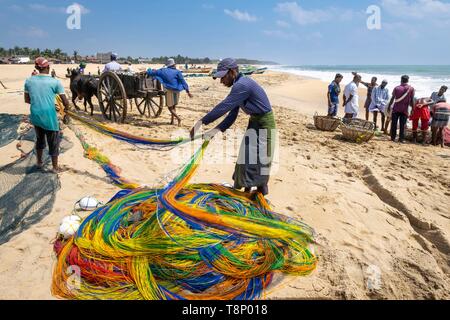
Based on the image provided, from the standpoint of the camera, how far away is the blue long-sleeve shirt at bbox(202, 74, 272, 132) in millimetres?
2961

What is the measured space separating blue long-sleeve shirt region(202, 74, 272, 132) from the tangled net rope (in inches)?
18.5

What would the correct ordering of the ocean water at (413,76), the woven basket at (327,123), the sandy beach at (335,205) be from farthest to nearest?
the ocean water at (413,76) → the woven basket at (327,123) → the sandy beach at (335,205)

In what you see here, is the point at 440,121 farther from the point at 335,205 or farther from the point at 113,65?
the point at 113,65

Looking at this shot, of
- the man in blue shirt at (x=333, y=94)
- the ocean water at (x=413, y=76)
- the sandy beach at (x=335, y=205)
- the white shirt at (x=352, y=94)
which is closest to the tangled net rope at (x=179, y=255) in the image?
the sandy beach at (x=335, y=205)

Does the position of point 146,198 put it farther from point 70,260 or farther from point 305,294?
point 305,294

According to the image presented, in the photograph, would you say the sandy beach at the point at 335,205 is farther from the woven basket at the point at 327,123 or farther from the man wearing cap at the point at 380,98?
the man wearing cap at the point at 380,98

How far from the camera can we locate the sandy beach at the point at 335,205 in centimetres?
262

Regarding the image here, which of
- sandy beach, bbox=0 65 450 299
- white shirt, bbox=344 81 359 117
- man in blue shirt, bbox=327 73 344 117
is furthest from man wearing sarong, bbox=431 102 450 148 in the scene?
man in blue shirt, bbox=327 73 344 117

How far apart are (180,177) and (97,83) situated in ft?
19.8

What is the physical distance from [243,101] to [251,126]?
31 centimetres

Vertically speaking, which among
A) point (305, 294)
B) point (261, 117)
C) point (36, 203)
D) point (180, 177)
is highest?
point (261, 117)

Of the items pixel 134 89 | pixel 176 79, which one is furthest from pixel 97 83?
pixel 176 79

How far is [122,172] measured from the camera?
15.5 feet

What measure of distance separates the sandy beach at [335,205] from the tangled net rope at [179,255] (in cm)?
16
